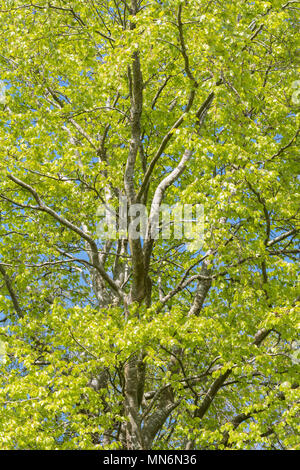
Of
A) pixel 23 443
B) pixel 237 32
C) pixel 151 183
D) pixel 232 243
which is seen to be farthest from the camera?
pixel 151 183

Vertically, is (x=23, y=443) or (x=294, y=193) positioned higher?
(x=294, y=193)

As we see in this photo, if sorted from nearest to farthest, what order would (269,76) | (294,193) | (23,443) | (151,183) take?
(23,443)
(294,193)
(269,76)
(151,183)

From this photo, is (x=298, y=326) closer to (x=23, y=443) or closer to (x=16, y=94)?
(x=23, y=443)

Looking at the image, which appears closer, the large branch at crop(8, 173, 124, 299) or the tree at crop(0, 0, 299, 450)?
the tree at crop(0, 0, 299, 450)

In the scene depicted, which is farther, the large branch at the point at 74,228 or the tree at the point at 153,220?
the large branch at the point at 74,228

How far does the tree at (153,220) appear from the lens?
8.78 m

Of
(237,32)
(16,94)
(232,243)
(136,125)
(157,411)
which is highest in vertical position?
(16,94)

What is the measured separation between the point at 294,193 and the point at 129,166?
3416 millimetres

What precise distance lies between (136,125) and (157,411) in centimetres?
629

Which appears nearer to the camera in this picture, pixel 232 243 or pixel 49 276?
pixel 232 243

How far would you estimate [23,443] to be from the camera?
7.99 metres

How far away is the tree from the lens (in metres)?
8.78

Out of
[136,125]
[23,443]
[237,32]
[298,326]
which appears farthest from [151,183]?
[23,443]

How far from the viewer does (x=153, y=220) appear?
10.7 m
